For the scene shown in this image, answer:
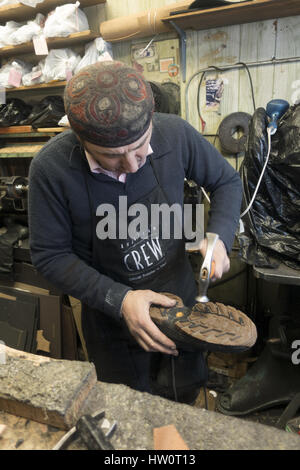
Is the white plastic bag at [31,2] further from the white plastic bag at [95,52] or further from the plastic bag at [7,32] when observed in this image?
the white plastic bag at [95,52]

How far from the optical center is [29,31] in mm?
2031

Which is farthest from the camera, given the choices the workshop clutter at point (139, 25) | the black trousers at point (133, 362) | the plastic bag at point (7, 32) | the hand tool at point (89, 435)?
the plastic bag at point (7, 32)

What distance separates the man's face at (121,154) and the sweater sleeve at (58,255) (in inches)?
8.0

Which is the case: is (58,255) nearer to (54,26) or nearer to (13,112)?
(54,26)

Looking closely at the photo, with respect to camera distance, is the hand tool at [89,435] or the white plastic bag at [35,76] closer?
the hand tool at [89,435]

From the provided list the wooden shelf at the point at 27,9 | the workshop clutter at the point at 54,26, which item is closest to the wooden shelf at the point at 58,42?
the workshop clutter at the point at 54,26

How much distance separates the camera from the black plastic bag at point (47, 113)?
2.15 m

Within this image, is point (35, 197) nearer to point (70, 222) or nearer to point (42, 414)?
point (70, 222)

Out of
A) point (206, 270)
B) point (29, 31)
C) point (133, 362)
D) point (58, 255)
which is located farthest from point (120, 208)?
point (29, 31)

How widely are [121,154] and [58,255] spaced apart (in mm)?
424

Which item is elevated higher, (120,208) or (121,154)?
(121,154)

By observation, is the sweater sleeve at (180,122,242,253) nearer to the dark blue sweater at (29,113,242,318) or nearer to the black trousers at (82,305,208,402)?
the dark blue sweater at (29,113,242,318)

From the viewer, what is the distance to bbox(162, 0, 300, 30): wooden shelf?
151cm
